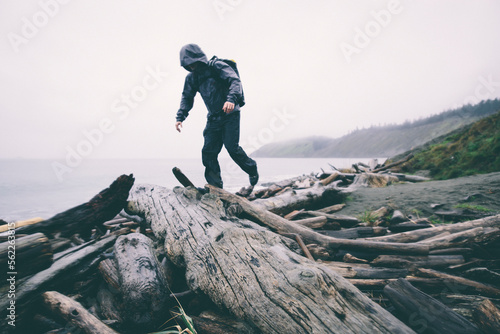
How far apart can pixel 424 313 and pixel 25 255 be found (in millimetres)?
3385

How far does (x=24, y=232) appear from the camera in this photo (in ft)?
8.57

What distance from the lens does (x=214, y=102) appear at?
4539 mm

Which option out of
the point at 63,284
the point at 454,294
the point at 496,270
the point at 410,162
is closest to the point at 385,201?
the point at 496,270

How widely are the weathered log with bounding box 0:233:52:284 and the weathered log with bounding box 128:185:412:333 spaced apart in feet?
3.83

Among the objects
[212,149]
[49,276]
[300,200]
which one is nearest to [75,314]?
[49,276]

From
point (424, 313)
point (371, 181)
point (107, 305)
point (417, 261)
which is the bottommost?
point (371, 181)

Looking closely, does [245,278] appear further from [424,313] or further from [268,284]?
[424,313]

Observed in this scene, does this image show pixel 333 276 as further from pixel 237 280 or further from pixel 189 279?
pixel 189 279

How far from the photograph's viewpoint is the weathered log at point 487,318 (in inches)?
54.4

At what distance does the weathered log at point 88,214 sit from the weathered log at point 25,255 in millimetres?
782

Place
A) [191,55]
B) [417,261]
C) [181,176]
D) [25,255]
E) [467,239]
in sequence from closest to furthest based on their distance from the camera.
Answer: [25,255]
[417,261]
[467,239]
[191,55]
[181,176]

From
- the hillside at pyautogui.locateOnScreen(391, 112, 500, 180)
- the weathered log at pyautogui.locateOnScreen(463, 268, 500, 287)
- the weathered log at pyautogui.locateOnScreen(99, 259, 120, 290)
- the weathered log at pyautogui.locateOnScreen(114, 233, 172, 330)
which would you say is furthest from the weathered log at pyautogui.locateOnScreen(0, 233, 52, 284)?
the hillside at pyautogui.locateOnScreen(391, 112, 500, 180)

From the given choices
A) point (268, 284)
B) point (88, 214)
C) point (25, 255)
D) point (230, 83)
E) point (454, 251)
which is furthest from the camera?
point (230, 83)

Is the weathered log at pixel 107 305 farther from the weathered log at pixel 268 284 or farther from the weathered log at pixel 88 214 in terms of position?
the weathered log at pixel 88 214
